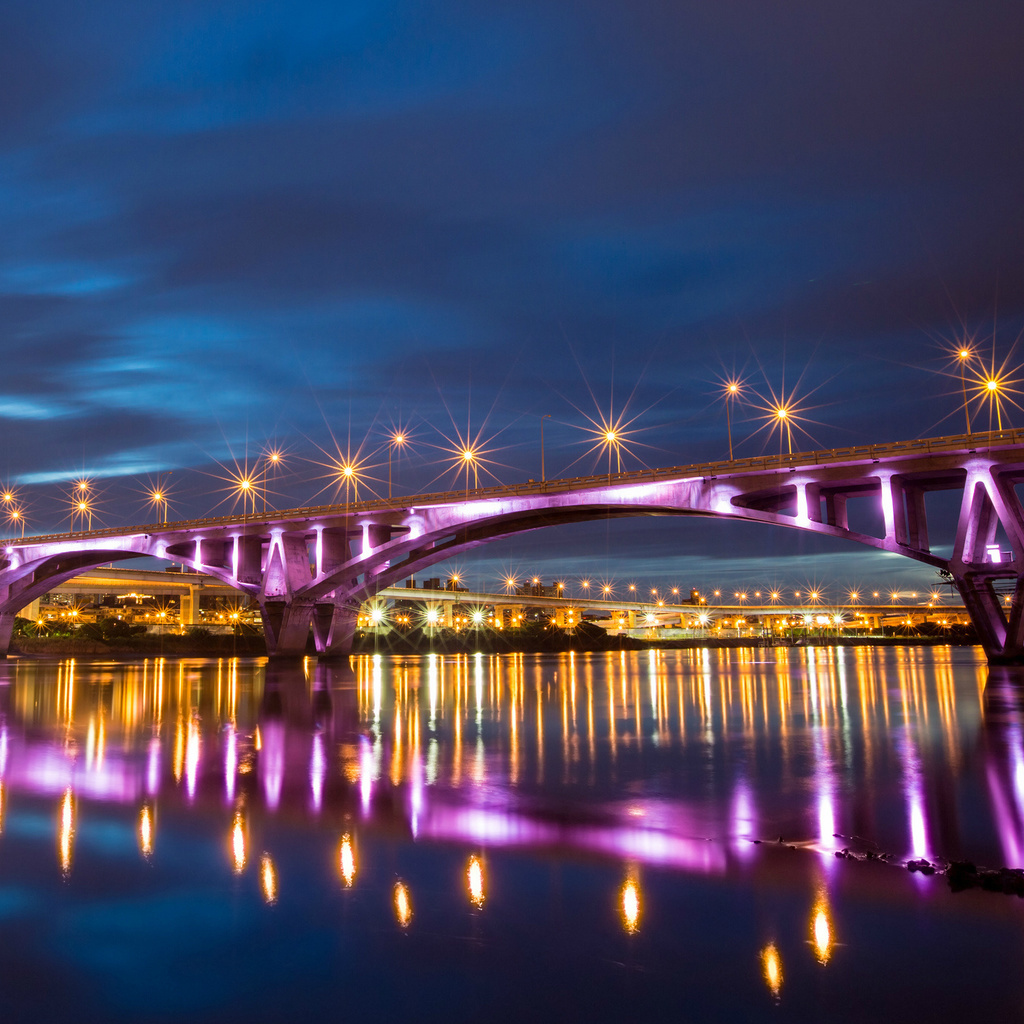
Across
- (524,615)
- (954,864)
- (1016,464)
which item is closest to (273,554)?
(1016,464)

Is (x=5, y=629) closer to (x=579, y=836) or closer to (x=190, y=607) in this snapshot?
(x=190, y=607)

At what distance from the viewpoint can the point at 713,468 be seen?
54312 mm

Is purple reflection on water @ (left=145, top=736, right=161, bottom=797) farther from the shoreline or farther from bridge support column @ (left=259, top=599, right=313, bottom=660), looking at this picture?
the shoreline

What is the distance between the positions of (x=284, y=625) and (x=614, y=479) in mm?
30771

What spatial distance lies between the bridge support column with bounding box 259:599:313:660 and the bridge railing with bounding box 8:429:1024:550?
23.9 feet

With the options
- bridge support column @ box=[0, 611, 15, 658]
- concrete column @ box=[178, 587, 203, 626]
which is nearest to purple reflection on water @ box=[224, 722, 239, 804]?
bridge support column @ box=[0, 611, 15, 658]

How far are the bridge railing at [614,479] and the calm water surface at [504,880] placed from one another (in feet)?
101

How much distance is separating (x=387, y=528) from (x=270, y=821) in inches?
2446

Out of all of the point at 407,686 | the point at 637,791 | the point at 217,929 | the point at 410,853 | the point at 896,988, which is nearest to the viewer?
the point at 896,988

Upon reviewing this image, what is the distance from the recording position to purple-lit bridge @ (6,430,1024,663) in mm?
44844

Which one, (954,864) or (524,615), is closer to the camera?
(954,864)

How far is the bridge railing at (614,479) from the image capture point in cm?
4525

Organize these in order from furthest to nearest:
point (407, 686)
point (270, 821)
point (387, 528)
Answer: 1. point (387, 528)
2. point (407, 686)
3. point (270, 821)

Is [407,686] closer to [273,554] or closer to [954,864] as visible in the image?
[954,864]
